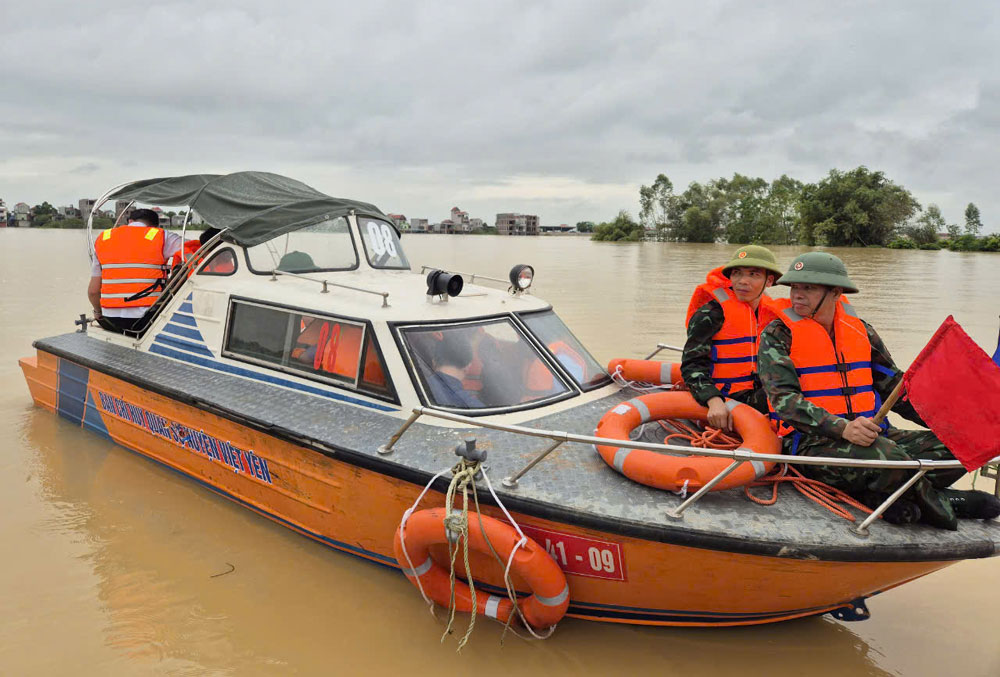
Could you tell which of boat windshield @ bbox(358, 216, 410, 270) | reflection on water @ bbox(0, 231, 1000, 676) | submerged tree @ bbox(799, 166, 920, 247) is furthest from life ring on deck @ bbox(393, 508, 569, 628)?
submerged tree @ bbox(799, 166, 920, 247)

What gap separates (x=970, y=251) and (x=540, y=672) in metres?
53.1

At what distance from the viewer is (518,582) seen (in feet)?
11.0

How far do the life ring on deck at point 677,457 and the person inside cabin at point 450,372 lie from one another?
36.2 inches

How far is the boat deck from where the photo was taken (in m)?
2.85

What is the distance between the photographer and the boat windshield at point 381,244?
611cm

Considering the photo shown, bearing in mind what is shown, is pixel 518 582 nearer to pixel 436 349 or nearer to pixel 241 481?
pixel 436 349

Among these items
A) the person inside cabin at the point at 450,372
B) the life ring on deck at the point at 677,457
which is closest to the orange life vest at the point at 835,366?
the life ring on deck at the point at 677,457

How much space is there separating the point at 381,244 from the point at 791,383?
414 cm

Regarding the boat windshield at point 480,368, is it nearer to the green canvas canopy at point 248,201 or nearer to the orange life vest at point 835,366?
the orange life vest at point 835,366

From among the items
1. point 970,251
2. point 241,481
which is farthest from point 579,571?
point 970,251

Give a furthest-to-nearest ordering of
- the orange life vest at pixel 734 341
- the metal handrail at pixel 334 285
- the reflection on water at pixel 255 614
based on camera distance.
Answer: the metal handrail at pixel 334 285 → the orange life vest at pixel 734 341 → the reflection on water at pixel 255 614

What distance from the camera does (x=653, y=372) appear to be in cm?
476

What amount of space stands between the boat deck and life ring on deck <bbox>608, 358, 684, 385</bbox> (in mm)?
219

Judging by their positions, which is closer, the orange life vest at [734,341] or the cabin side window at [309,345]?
the orange life vest at [734,341]
